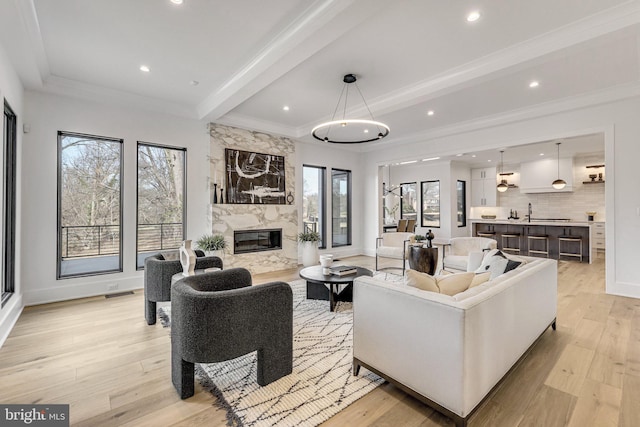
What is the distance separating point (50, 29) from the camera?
9.78ft

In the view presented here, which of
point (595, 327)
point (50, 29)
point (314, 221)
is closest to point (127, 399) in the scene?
point (50, 29)

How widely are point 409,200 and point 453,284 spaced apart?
9125 millimetres

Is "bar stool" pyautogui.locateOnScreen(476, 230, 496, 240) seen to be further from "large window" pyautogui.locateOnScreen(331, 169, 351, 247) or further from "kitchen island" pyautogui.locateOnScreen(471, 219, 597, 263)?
"large window" pyautogui.locateOnScreen(331, 169, 351, 247)

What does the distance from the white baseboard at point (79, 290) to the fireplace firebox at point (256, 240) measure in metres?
1.70

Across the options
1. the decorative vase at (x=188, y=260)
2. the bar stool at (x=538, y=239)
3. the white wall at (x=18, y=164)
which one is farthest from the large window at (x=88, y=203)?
the bar stool at (x=538, y=239)

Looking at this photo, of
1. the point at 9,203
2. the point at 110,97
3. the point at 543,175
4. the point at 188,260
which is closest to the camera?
the point at 188,260

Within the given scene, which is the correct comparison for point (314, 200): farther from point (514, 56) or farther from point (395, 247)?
point (514, 56)

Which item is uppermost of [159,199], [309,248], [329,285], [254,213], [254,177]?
[254,177]

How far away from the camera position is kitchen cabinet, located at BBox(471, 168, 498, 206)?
32.7 feet

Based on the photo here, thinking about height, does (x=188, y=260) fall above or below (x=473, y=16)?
below

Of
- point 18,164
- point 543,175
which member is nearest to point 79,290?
point 18,164

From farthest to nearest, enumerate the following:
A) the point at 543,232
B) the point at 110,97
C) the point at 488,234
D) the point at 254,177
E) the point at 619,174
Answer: the point at 488,234
the point at 543,232
the point at 254,177
the point at 110,97
the point at 619,174

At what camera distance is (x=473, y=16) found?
270 cm

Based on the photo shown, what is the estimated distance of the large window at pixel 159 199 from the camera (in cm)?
500
